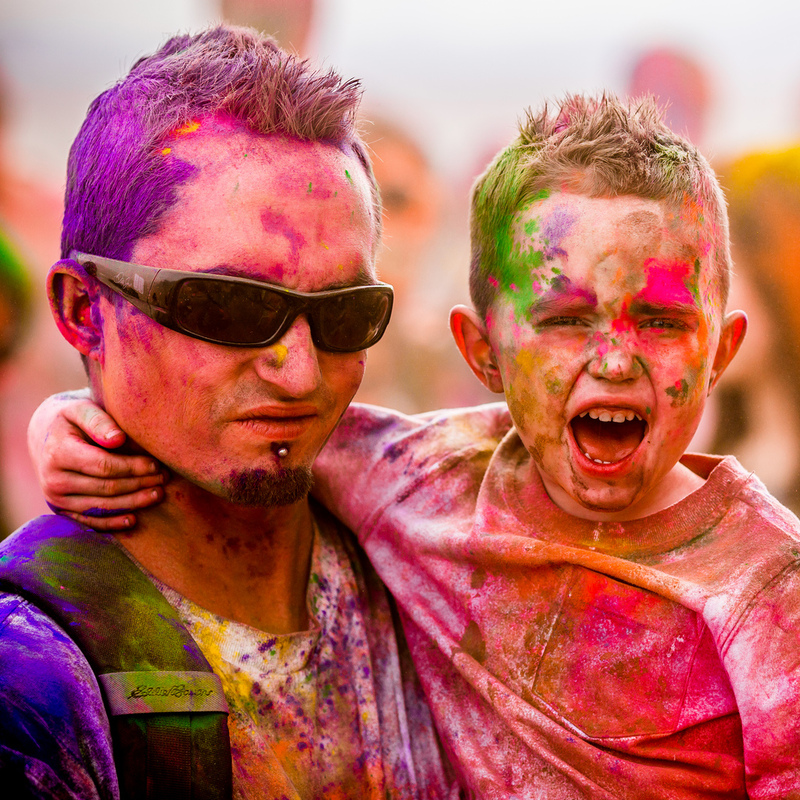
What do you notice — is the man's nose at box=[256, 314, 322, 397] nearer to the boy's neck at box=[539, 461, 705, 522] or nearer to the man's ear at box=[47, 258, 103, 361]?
the man's ear at box=[47, 258, 103, 361]

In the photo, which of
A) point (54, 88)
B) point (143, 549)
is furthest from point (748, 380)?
point (54, 88)

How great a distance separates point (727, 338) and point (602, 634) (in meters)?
0.69

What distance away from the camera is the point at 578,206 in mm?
1676

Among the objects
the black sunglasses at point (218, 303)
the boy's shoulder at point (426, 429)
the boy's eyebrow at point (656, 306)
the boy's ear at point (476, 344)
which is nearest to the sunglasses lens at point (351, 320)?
the black sunglasses at point (218, 303)

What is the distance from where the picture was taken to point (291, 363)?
1593mm

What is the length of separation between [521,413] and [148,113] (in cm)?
97

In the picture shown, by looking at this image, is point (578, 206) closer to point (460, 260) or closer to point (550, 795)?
point (550, 795)

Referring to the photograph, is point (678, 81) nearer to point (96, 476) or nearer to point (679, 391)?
point (679, 391)

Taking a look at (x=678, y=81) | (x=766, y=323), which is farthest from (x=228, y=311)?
(x=678, y=81)

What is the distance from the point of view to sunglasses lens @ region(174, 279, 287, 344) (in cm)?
154

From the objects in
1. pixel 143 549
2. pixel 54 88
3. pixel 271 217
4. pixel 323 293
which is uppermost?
pixel 54 88

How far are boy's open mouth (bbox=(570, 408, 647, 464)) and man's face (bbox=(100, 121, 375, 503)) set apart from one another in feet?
1.74

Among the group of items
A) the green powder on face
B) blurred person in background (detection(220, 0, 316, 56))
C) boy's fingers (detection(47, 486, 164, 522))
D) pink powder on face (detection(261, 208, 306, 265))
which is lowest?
boy's fingers (detection(47, 486, 164, 522))

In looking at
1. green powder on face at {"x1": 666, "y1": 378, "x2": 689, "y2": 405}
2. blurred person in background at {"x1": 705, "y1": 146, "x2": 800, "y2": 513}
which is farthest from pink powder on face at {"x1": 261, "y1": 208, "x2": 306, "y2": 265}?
blurred person in background at {"x1": 705, "y1": 146, "x2": 800, "y2": 513}
